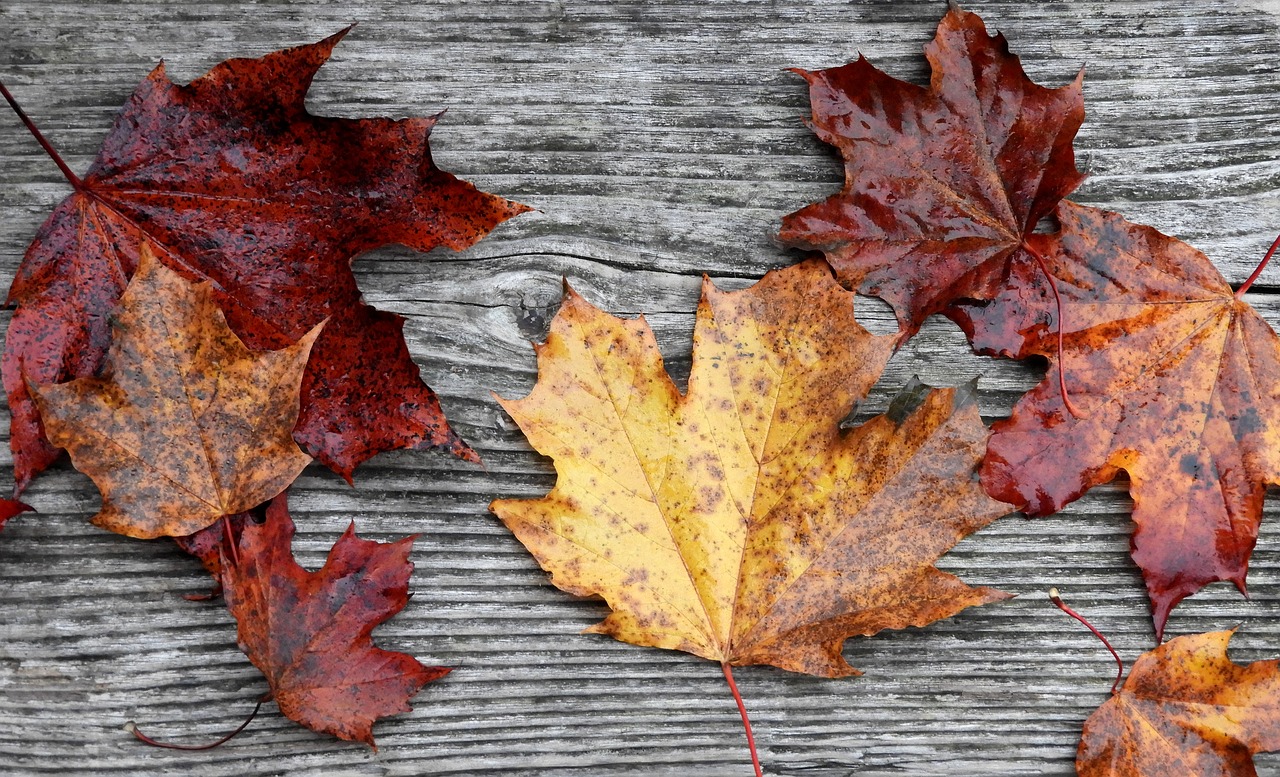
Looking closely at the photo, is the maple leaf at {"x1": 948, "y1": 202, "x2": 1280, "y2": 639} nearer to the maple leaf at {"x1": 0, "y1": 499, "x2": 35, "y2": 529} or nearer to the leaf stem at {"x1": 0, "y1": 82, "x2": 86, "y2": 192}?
the leaf stem at {"x1": 0, "y1": 82, "x2": 86, "y2": 192}

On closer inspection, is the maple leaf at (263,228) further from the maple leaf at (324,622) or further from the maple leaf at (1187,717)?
the maple leaf at (1187,717)

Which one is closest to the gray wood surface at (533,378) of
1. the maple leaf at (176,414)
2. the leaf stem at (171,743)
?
the leaf stem at (171,743)

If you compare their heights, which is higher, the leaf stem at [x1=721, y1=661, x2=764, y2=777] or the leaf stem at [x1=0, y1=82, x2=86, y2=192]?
the leaf stem at [x1=0, y1=82, x2=86, y2=192]

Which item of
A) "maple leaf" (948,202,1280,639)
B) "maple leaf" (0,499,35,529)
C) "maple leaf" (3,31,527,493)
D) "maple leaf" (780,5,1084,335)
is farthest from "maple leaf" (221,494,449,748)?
"maple leaf" (948,202,1280,639)

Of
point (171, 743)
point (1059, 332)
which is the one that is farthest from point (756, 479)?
point (171, 743)

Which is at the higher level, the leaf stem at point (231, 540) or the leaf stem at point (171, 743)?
the leaf stem at point (231, 540)

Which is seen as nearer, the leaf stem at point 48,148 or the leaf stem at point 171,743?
the leaf stem at point 48,148
